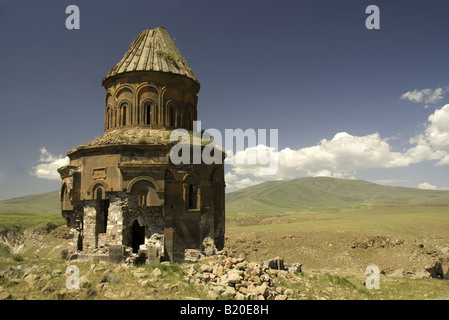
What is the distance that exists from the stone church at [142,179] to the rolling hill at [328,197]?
96.1 m

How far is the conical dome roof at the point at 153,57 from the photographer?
13867mm

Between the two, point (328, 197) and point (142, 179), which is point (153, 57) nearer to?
point (142, 179)

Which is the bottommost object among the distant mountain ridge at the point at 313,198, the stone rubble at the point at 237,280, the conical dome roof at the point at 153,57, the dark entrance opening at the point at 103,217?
the distant mountain ridge at the point at 313,198

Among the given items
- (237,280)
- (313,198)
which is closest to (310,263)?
(237,280)

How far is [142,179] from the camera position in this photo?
12.0 m

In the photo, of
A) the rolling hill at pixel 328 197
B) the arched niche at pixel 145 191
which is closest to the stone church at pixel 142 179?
the arched niche at pixel 145 191

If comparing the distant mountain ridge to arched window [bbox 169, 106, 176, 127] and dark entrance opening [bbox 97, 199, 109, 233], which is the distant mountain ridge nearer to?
arched window [bbox 169, 106, 176, 127]

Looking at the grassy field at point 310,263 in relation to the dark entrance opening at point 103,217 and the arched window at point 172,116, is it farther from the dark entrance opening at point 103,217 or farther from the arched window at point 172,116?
the arched window at point 172,116

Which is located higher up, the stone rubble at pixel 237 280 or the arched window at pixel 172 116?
the arched window at pixel 172 116

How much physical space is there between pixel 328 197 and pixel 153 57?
5410 inches

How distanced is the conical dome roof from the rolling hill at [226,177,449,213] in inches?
3769
